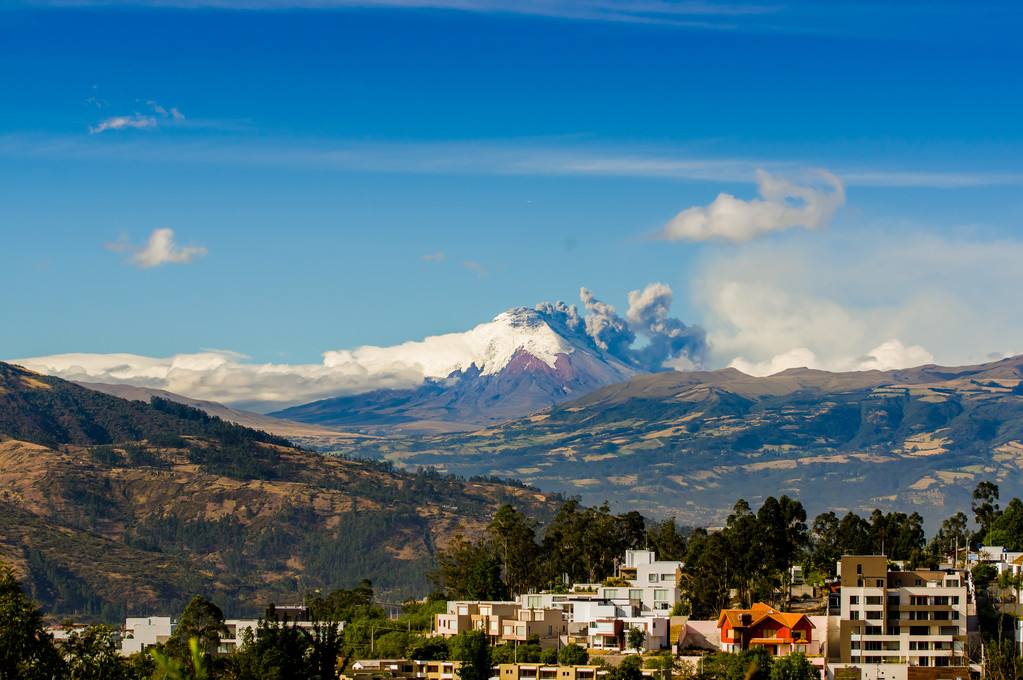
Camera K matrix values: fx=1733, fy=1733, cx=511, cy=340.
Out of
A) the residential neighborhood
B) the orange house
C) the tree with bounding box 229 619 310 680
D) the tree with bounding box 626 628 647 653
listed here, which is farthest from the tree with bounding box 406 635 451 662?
the tree with bounding box 229 619 310 680

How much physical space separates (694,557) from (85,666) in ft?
268

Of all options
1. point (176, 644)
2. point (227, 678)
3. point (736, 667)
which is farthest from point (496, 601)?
point (227, 678)

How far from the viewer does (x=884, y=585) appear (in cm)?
14712

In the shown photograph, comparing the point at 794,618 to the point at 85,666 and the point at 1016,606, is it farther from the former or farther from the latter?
the point at 85,666

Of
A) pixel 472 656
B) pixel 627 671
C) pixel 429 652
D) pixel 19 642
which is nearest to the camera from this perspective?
pixel 19 642

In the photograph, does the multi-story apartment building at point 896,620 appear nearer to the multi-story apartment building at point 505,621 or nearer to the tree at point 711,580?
the tree at point 711,580

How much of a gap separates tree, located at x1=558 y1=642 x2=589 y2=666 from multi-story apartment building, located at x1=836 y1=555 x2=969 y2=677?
2336 cm

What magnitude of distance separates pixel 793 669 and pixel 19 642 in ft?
200

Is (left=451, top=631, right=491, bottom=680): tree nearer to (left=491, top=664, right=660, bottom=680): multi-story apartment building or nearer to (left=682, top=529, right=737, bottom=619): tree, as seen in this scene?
(left=491, top=664, right=660, bottom=680): multi-story apartment building

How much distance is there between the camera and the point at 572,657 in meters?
156

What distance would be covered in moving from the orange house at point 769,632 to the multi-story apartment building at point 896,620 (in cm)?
459

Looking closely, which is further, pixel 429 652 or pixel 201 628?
pixel 201 628

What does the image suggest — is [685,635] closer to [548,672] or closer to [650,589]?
[548,672]

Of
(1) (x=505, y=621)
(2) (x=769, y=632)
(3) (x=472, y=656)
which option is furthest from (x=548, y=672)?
(2) (x=769, y=632)
